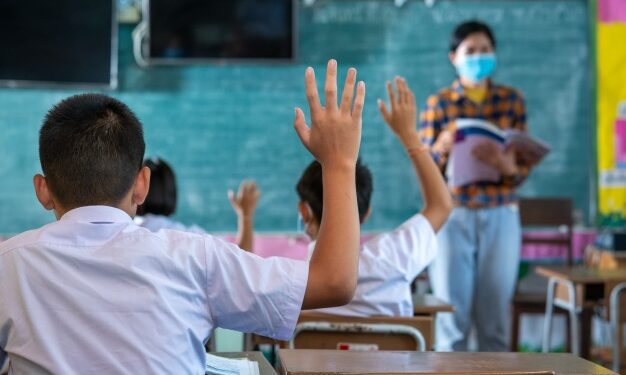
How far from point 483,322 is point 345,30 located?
2.31m

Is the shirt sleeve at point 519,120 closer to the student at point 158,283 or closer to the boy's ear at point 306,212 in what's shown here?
the boy's ear at point 306,212

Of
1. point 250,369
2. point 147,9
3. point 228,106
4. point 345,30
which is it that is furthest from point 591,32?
point 250,369

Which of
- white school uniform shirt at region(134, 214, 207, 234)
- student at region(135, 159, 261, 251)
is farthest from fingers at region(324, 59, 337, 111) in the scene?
student at region(135, 159, 261, 251)

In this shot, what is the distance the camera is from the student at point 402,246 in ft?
7.06

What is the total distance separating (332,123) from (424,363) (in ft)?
1.42

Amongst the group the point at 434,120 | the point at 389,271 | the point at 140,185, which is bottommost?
the point at 389,271

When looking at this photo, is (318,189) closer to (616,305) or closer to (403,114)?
(403,114)

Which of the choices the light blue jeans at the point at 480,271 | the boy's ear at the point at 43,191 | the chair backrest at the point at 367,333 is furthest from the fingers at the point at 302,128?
the light blue jeans at the point at 480,271

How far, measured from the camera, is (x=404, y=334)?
6.67ft

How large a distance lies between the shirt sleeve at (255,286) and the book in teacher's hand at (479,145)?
2.45 m

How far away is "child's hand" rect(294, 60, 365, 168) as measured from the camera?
116 cm

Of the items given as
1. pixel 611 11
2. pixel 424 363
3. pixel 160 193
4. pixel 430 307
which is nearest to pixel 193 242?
pixel 424 363

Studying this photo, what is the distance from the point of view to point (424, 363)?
1326 millimetres

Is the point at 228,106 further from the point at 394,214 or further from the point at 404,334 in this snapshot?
the point at 404,334
